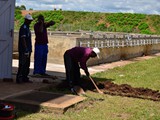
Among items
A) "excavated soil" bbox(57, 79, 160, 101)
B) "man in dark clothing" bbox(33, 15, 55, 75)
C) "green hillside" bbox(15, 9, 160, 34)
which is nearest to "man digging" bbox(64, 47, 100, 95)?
"excavated soil" bbox(57, 79, 160, 101)

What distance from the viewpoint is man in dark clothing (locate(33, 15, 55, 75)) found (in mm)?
10992

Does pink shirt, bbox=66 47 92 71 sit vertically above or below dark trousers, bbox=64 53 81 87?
above

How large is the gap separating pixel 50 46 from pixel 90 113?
318 inches

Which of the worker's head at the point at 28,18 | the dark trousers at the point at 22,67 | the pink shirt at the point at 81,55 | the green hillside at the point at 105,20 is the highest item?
the green hillside at the point at 105,20

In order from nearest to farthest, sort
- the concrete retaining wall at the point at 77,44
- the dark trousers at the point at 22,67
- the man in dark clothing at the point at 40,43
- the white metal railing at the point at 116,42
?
the dark trousers at the point at 22,67 → the man in dark clothing at the point at 40,43 → the concrete retaining wall at the point at 77,44 → the white metal railing at the point at 116,42

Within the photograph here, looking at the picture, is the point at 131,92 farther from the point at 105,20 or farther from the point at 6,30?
the point at 105,20

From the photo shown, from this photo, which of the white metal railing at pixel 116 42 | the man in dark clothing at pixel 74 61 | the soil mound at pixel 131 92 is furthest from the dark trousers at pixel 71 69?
the white metal railing at pixel 116 42

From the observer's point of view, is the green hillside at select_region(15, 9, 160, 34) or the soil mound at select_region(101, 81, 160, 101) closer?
the soil mound at select_region(101, 81, 160, 101)

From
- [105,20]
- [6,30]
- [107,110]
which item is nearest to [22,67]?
[6,30]

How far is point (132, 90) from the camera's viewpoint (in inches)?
380

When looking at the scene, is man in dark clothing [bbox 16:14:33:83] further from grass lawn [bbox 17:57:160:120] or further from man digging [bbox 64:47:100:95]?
grass lawn [bbox 17:57:160:120]

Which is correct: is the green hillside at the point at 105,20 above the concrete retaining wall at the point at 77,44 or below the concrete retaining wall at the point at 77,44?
above

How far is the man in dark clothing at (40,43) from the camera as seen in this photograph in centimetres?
1099

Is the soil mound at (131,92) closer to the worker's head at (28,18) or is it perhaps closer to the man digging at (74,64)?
the man digging at (74,64)
